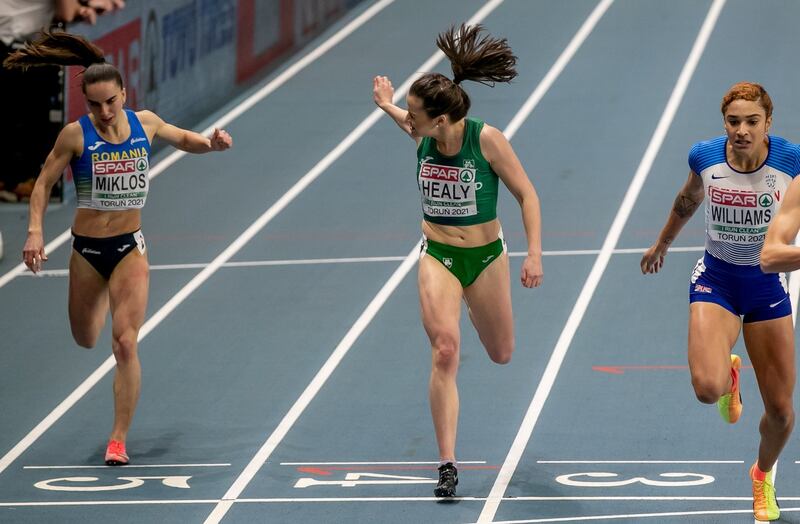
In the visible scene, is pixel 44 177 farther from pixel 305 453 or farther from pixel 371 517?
pixel 371 517

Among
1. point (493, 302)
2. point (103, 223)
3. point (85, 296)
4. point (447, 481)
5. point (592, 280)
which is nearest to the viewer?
point (447, 481)

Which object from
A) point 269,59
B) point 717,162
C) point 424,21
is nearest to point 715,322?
point 717,162

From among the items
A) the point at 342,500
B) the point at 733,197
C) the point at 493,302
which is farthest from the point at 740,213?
the point at 342,500

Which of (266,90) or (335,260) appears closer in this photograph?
(335,260)

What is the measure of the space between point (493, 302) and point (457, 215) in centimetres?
49

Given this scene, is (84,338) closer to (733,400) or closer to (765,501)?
(733,400)

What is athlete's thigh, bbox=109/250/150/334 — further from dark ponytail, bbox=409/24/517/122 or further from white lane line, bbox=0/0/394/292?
white lane line, bbox=0/0/394/292

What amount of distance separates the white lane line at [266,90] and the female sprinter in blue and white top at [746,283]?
674cm

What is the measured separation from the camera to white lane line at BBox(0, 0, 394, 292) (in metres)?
12.8

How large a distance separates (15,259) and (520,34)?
334 inches

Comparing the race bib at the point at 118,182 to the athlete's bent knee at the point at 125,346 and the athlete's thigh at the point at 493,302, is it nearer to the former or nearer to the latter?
the athlete's bent knee at the point at 125,346

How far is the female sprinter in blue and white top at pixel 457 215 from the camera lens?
7.18 meters

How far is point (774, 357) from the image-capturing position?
6.62 metres

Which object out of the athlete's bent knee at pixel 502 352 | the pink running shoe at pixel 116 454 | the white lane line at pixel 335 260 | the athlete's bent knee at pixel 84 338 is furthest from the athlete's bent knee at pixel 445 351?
the white lane line at pixel 335 260
